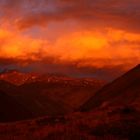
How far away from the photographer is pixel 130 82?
193 m

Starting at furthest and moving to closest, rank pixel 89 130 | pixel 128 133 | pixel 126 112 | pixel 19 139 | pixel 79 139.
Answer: pixel 126 112, pixel 89 130, pixel 128 133, pixel 19 139, pixel 79 139

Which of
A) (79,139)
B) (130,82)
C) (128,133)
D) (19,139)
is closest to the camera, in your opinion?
(79,139)

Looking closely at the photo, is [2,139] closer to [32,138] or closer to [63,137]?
[32,138]

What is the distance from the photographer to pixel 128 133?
88.1ft

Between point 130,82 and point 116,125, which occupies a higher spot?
point 130,82

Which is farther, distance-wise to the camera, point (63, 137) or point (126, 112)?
point (126, 112)

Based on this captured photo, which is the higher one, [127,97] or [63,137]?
[127,97]

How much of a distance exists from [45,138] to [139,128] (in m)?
6.92

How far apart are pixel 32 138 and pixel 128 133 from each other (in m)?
5.94

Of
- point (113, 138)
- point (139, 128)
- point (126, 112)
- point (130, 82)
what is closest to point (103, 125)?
point (139, 128)

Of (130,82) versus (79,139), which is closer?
(79,139)

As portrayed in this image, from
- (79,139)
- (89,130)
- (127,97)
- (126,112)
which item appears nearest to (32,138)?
(79,139)

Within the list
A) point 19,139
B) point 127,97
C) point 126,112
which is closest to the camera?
point 19,139

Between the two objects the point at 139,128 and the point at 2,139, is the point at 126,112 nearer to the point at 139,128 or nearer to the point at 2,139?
the point at 139,128
